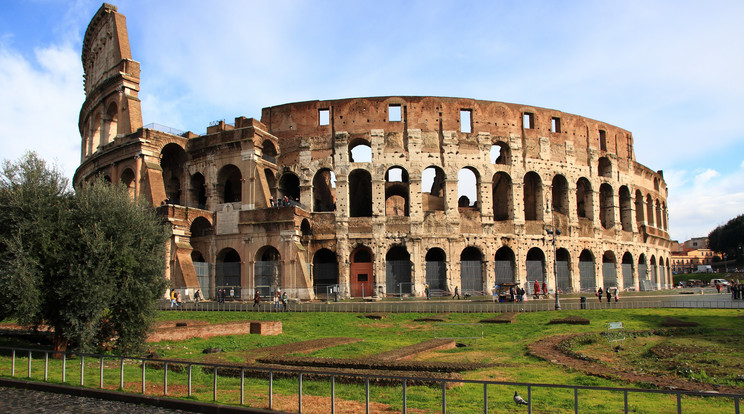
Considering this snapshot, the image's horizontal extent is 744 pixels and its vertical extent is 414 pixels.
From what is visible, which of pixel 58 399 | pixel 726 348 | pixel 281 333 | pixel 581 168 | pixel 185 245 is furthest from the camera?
pixel 581 168

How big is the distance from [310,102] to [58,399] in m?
29.5

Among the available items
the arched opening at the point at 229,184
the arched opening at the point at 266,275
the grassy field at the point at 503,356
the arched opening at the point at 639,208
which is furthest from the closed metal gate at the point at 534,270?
the arched opening at the point at 229,184

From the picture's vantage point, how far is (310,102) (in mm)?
36250

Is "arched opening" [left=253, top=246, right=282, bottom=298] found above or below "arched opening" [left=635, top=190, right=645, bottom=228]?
below

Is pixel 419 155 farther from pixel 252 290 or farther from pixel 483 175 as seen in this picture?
pixel 252 290

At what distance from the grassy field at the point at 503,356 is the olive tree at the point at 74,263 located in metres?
1.21

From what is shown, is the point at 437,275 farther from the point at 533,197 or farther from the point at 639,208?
the point at 639,208

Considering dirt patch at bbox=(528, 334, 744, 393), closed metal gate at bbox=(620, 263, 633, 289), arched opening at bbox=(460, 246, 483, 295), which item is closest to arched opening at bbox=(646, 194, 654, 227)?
closed metal gate at bbox=(620, 263, 633, 289)

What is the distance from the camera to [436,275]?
114ft

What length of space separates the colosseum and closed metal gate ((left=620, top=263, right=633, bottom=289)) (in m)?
2.31

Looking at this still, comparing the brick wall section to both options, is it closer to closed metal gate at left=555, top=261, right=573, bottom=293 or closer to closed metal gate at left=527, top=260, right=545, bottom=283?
closed metal gate at left=527, top=260, right=545, bottom=283

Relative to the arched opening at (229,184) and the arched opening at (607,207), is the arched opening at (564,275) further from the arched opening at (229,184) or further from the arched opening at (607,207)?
the arched opening at (229,184)

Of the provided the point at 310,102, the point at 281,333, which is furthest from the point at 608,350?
the point at 310,102

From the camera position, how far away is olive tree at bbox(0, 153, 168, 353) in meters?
11.9
